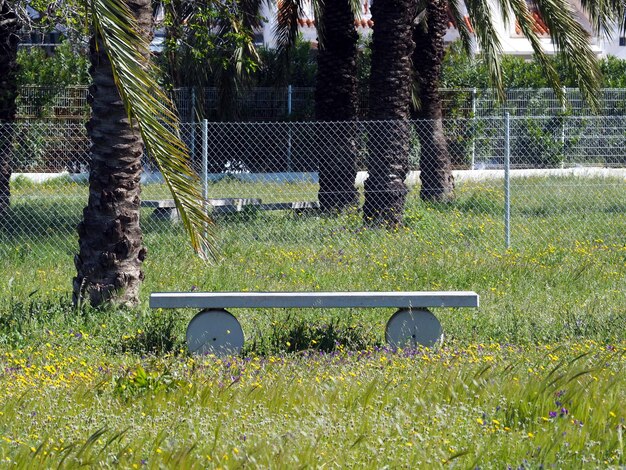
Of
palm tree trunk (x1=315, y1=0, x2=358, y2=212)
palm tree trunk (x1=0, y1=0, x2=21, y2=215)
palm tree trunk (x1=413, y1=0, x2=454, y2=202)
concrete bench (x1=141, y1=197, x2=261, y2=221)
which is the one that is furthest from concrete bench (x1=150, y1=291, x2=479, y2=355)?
palm tree trunk (x1=413, y1=0, x2=454, y2=202)

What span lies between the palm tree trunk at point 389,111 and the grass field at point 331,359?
0.38 metres

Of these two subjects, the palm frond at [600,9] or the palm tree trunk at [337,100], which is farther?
the palm tree trunk at [337,100]

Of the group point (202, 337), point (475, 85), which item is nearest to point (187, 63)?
point (475, 85)

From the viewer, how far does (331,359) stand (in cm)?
688

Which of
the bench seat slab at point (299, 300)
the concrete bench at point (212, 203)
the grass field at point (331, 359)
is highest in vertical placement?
the concrete bench at point (212, 203)

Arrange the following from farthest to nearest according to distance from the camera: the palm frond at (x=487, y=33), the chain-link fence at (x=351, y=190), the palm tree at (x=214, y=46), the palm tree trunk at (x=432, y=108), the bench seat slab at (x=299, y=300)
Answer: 1. the palm tree trunk at (x=432, y=108)
2. the palm tree at (x=214, y=46)
3. the palm frond at (x=487, y=33)
4. the chain-link fence at (x=351, y=190)
5. the bench seat slab at (x=299, y=300)

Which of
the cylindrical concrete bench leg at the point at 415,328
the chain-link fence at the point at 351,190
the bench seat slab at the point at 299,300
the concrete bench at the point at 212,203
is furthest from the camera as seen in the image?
the concrete bench at the point at 212,203

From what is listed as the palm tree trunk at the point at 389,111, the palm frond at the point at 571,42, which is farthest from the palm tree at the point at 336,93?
the palm frond at the point at 571,42

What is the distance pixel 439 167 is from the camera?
17.0 m

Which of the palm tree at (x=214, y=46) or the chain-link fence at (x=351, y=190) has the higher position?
the palm tree at (x=214, y=46)

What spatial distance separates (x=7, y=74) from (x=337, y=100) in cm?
495

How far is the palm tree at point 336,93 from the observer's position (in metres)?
14.9

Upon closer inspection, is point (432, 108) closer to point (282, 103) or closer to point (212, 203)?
point (212, 203)

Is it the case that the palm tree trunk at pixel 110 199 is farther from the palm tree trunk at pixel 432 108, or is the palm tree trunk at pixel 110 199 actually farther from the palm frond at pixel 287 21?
the palm tree trunk at pixel 432 108
